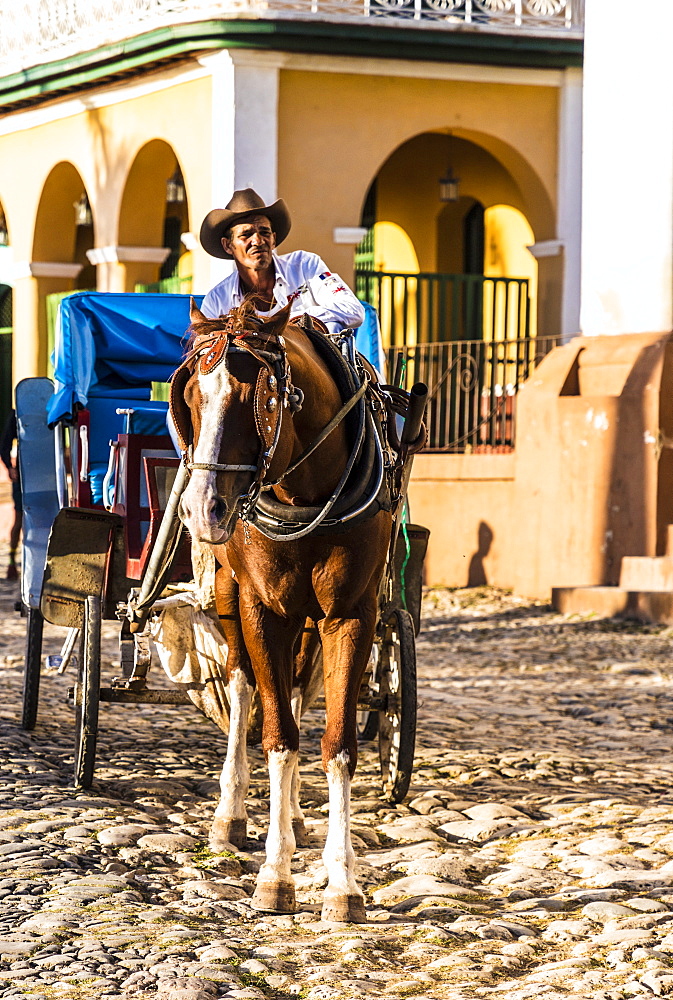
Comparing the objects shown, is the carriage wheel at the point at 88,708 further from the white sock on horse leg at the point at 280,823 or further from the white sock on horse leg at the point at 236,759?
the white sock on horse leg at the point at 280,823

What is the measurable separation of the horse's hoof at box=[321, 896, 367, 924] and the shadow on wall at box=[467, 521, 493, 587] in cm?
968

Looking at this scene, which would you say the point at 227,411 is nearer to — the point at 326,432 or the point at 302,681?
the point at 326,432

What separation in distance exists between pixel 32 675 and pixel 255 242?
2.73 meters

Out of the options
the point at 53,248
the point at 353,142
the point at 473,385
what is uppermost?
the point at 353,142

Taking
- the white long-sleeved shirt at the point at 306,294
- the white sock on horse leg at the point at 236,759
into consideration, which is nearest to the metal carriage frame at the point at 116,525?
the white long-sleeved shirt at the point at 306,294

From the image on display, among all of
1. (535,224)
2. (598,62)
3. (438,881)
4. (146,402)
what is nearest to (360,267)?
(535,224)

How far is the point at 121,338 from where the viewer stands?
305 inches

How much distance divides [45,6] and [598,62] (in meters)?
7.61

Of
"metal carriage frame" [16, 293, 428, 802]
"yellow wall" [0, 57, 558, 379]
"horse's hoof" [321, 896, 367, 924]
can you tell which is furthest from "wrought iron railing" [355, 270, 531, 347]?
"horse's hoof" [321, 896, 367, 924]

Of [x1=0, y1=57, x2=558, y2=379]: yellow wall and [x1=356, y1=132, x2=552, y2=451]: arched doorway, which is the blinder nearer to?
[x1=0, y1=57, x2=558, y2=379]: yellow wall

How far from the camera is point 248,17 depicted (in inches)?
591

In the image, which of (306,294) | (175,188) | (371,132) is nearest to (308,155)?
(371,132)

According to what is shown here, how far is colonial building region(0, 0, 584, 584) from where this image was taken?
15.1 metres

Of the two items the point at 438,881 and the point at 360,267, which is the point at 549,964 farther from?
the point at 360,267
